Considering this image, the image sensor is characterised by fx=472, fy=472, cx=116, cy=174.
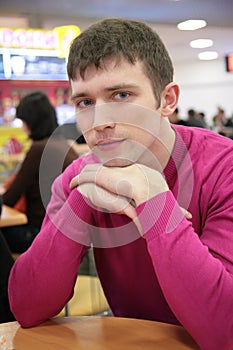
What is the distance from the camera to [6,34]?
5.25 metres

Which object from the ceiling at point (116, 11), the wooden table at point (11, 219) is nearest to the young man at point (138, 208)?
the wooden table at point (11, 219)

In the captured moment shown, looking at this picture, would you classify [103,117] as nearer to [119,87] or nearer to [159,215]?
[119,87]

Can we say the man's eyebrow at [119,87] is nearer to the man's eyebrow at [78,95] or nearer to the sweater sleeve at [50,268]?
the man's eyebrow at [78,95]

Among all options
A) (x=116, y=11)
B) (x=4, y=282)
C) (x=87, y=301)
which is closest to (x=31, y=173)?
(x=87, y=301)

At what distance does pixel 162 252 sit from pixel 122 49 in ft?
1.31

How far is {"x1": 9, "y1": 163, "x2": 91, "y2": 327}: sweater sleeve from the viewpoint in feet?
3.27

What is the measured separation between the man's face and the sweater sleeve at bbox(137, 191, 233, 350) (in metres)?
0.16

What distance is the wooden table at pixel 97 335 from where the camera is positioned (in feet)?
2.84

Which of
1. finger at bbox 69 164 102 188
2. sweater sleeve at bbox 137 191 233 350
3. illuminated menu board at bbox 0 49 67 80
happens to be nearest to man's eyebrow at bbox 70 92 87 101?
finger at bbox 69 164 102 188

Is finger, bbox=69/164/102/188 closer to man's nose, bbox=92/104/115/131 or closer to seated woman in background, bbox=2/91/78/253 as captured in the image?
man's nose, bbox=92/104/115/131

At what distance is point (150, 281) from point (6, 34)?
4782mm

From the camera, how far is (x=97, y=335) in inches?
35.8

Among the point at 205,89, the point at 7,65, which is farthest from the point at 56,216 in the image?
the point at 205,89

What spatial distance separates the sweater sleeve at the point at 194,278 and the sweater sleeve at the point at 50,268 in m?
0.21
